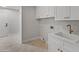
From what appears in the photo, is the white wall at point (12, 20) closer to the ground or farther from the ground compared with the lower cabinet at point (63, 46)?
farther from the ground

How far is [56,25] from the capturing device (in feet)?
10.0

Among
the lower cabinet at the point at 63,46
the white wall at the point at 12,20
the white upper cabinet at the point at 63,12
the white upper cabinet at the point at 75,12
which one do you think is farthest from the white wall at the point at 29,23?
the white upper cabinet at the point at 75,12

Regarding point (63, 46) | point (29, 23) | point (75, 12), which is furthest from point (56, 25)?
point (29, 23)

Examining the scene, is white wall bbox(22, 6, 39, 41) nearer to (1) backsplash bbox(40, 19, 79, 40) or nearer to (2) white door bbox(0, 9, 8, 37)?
(1) backsplash bbox(40, 19, 79, 40)

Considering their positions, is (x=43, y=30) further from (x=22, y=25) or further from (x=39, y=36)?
(x=22, y=25)

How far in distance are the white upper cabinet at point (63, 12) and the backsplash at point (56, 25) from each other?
327 millimetres

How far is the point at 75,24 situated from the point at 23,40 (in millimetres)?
2413

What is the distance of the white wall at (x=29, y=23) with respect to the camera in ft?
13.2

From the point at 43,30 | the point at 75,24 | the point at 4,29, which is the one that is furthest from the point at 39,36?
the point at 75,24

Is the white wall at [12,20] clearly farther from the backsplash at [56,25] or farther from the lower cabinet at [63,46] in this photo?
the lower cabinet at [63,46]

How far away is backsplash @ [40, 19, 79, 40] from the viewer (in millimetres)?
2287

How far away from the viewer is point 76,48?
1398 millimetres

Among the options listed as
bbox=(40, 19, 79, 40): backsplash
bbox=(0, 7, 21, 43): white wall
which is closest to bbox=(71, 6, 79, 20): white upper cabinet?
bbox=(40, 19, 79, 40): backsplash

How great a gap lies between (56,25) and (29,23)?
1545 millimetres
